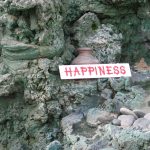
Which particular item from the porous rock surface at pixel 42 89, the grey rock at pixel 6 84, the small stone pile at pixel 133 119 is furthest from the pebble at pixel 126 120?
the grey rock at pixel 6 84

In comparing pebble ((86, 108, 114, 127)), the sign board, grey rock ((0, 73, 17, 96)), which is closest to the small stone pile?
pebble ((86, 108, 114, 127))

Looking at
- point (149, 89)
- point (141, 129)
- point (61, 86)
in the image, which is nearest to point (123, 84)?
point (149, 89)

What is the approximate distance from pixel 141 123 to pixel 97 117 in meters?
0.48

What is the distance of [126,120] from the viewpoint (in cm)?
343

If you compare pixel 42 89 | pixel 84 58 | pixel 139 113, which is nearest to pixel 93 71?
pixel 84 58

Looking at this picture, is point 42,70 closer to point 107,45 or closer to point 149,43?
point 107,45

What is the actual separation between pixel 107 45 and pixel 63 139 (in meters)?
1.31

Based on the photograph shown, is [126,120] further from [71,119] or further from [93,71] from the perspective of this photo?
[93,71]

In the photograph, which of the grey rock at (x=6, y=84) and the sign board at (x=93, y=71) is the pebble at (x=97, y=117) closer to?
the sign board at (x=93, y=71)

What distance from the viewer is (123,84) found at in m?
4.03

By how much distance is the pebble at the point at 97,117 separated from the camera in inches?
142

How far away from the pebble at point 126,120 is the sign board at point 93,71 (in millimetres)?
647

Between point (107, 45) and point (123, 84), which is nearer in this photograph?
point (123, 84)

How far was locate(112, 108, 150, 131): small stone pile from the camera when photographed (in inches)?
130
